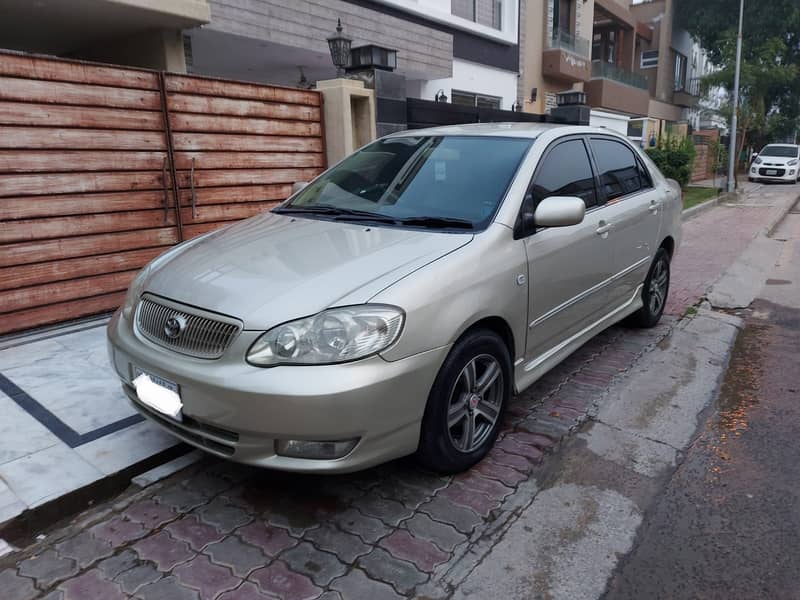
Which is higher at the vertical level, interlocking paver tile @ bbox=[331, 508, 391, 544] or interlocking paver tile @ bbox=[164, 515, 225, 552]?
interlocking paver tile @ bbox=[164, 515, 225, 552]

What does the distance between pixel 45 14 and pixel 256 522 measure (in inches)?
233

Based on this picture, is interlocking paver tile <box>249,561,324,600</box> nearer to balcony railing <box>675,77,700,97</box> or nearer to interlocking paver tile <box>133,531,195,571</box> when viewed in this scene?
interlocking paver tile <box>133,531,195,571</box>

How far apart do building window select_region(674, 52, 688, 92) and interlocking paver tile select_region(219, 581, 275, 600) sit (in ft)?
126

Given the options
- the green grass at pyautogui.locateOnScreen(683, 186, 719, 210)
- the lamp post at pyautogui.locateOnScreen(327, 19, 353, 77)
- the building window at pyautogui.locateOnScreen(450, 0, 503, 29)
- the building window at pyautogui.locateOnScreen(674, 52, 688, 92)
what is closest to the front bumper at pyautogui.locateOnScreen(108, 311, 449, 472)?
the lamp post at pyautogui.locateOnScreen(327, 19, 353, 77)

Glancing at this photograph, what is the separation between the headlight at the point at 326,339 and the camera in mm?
2510

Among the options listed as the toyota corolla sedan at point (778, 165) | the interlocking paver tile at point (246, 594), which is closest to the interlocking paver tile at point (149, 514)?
the interlocking paver tile at point (246, 594)

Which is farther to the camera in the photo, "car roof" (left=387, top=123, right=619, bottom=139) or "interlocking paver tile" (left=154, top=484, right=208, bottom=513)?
"car roof" (left=387, top=123, right=619, bottom=139)

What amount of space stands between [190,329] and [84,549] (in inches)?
40.6

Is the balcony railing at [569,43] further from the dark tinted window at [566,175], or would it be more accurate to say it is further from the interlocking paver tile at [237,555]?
the interlocking paver tile at [237,555]

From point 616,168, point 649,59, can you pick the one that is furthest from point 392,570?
point 649,59

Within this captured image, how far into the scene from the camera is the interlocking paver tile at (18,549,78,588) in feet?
8.06

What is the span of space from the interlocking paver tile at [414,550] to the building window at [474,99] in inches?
500

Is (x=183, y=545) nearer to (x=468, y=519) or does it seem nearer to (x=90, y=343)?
(x=468, y=519)

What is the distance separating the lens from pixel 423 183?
12.2ft
